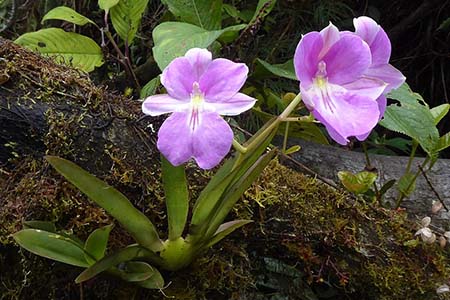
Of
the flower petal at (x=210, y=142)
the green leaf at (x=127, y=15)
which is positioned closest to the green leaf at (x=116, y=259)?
the flower petal at (x=210, y=142)

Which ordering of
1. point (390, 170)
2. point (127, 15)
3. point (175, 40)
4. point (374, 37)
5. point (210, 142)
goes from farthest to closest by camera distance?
point (390, 170) → point (127, 15) → point (175, 40) → point (374, 37) → point (210, 142)

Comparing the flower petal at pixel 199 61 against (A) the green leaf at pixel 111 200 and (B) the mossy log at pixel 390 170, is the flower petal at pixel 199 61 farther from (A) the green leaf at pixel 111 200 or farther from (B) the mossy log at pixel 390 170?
(B) the mossy log at pixel 390 170

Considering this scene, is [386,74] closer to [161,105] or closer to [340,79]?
[340,79]

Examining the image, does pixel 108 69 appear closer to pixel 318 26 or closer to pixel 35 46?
pixel 35 46

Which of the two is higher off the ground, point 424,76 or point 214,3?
point 214,3

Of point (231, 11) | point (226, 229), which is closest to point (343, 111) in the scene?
point (226, 229)

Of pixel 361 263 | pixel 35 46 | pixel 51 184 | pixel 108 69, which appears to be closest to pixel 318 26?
pixel 108 69

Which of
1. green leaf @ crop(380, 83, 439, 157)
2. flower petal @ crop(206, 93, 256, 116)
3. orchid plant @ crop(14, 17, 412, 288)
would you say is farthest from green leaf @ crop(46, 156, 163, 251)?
green leaf @ crop(380, 83, 439, 157)
